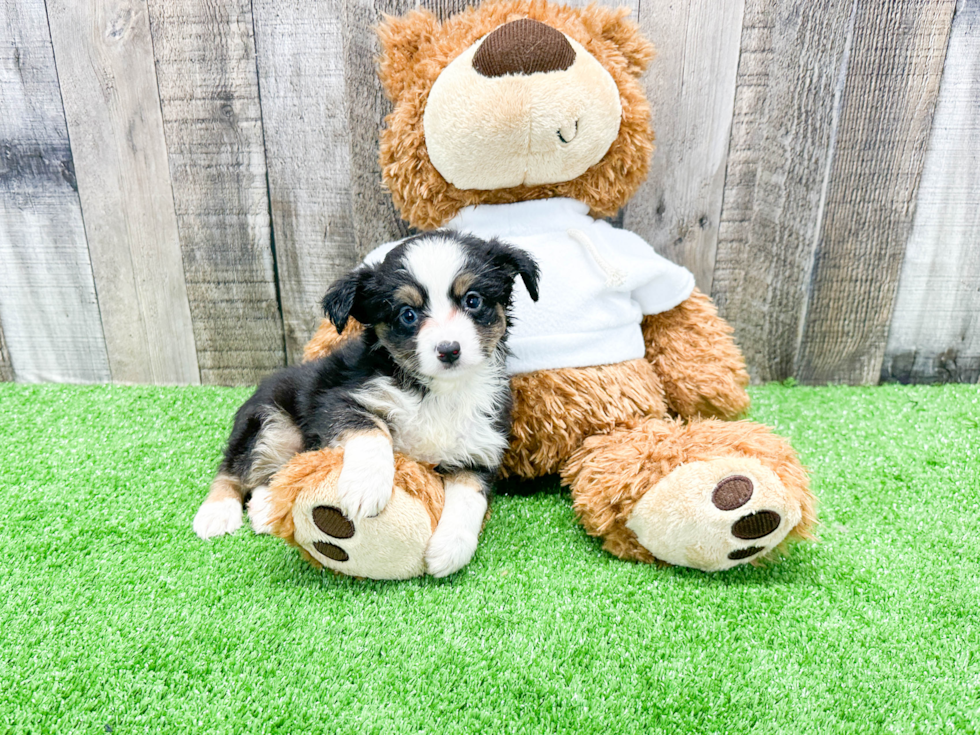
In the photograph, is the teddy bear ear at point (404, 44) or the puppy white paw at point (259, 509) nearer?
the puppy white paw at point (259, 509)

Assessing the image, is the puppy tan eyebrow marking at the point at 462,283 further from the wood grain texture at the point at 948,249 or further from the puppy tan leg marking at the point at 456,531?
the wood grain texture at the point at 948,249

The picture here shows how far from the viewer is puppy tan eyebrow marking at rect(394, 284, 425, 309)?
1684 millimetres

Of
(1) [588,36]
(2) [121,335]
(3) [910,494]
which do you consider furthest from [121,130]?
(3) [910,494]

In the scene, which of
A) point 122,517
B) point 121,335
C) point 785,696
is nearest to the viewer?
point 785,696

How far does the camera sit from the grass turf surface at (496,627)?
1288 mm

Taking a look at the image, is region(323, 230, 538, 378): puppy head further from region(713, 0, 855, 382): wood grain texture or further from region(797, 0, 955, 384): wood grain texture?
region(797, 0, 955, 384): wood grain texture

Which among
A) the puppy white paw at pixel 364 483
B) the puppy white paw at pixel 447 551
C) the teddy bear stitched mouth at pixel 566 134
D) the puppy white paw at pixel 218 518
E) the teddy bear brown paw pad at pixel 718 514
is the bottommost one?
the puppy white paw at pixel 218 518

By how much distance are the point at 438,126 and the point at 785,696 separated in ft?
5.97

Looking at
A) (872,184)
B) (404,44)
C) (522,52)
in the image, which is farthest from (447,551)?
(872,184)

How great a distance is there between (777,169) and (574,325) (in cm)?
131

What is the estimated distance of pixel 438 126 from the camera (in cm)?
201

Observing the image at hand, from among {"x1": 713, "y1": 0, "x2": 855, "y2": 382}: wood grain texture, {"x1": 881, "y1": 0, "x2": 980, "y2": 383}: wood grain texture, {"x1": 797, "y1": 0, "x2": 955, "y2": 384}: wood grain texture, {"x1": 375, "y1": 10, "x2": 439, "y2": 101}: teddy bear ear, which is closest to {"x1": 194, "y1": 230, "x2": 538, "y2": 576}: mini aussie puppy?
{"x1": 375, "y1": 10, "x2": 439, "y2": 101}: teddy bear ear

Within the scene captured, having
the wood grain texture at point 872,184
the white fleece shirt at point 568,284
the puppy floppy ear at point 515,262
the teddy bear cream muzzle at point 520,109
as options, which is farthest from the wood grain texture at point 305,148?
the wood grain texture at point 872,184

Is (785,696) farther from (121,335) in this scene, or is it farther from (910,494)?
(121,335)
